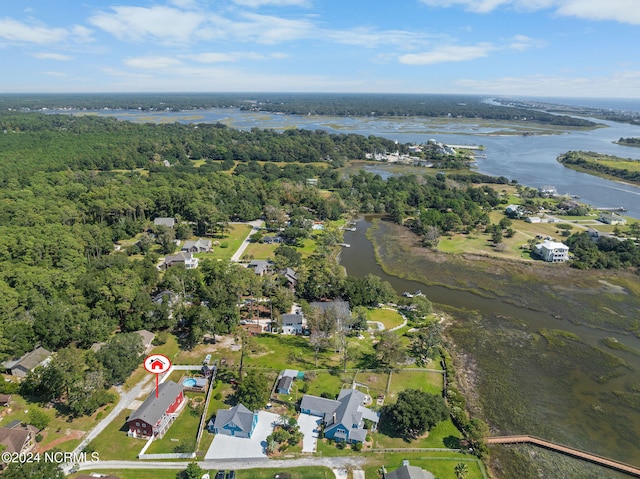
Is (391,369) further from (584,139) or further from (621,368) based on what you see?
(584,139)

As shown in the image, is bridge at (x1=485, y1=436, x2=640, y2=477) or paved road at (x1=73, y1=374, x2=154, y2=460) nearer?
bridge at (x1=485, y1=436, x2=640, y2=477)

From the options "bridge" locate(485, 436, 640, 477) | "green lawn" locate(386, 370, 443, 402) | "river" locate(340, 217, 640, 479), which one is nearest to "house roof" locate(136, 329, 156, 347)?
"green lawn" locate(386, 370, 443, 402)

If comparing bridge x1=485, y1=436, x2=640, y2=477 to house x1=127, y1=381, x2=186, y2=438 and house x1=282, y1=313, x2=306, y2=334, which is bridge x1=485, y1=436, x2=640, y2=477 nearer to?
house x1=282, y1=313, x2=306, y2=334

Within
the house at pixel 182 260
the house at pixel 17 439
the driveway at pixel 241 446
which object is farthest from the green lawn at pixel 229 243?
the house at pixel 17 439

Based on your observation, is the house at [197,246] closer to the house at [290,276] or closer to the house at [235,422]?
the house at [290,276]

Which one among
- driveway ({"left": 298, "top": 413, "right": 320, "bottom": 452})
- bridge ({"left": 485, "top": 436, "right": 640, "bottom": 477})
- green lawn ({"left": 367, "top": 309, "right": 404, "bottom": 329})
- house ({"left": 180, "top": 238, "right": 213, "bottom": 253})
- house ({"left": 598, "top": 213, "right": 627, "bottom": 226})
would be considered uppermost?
house ({"left": 598, "top": 213, "right": 627, "bottom": 226})
